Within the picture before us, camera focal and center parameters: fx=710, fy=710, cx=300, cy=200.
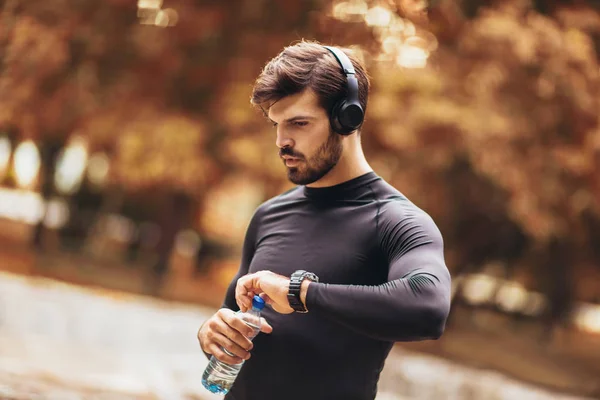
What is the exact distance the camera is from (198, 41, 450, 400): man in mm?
1732

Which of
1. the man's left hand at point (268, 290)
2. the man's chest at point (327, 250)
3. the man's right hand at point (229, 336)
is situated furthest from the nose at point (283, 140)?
the man's right hand at point (229, 336)

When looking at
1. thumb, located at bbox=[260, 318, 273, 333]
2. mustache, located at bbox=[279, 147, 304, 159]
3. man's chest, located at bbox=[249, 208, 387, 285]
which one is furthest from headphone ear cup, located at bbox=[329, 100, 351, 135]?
thumb, located at bbox=[260, 318, 273, 333]

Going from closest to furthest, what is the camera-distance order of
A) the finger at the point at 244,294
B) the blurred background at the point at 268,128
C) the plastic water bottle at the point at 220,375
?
the finger at the point at 244,294 → the plastic water bottle at the point at 220,375 → the blurred background at the point at 268,128

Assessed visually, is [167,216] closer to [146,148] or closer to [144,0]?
[146,148]

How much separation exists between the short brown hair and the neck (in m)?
0.14

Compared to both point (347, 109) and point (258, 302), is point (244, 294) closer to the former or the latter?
point (258, 302)

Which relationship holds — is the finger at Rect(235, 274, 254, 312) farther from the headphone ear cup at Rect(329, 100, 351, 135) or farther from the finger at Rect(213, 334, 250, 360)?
the headphone ear cup at Rect(329, 100, 351, 135)

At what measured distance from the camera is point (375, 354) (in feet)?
6.03

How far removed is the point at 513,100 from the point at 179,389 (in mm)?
4733

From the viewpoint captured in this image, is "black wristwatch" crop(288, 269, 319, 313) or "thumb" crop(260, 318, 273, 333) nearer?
"black wristwatch" crop(288, 269, 319, 313)

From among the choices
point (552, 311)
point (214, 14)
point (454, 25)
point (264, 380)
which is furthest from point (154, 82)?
point (552, 311)

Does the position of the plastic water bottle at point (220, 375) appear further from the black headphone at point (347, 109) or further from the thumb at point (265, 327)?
the black headphone at point (347, 109)

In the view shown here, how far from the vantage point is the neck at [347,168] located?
1.88 meters

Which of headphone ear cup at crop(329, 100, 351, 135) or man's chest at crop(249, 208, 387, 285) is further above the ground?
headphone ear cup at crop(329, 100, 351, 135)
